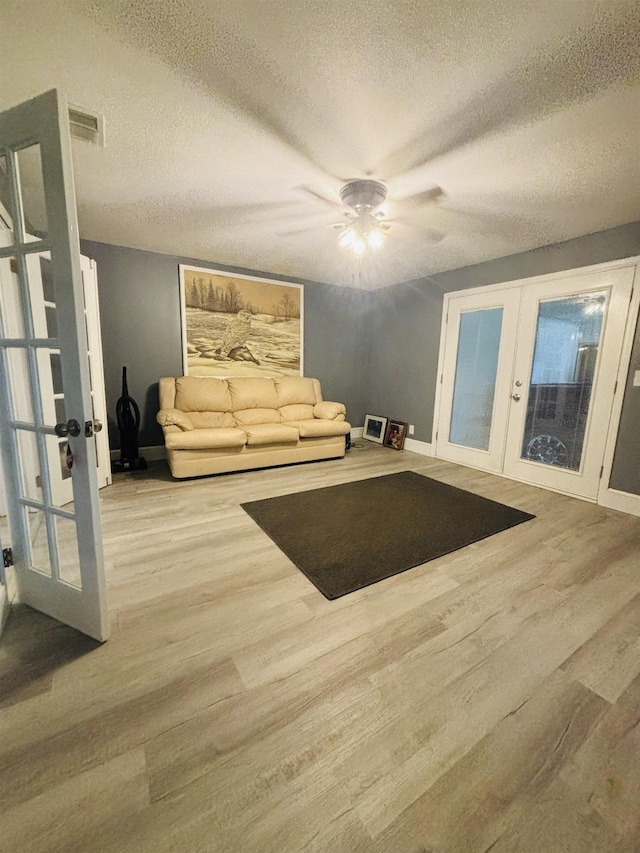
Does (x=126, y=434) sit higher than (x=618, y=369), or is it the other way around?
(x=618, y=369)

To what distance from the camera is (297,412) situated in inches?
178

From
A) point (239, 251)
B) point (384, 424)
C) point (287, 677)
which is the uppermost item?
point (239, 251)

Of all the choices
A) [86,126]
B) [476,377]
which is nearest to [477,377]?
[476,377]

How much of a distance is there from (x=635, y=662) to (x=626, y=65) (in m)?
2.41

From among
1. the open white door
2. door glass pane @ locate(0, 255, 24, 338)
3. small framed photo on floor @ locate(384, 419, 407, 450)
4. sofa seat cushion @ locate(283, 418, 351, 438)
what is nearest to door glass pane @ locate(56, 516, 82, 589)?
the open white door

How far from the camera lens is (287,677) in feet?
4.15

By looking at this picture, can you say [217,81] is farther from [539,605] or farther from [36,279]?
[539,605]

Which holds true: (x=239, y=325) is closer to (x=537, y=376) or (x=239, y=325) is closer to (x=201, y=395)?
(x=201, y=395)

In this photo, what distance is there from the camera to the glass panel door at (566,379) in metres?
2.89

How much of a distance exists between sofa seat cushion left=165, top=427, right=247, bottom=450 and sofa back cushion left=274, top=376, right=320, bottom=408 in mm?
1097

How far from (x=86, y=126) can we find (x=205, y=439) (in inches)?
91.5

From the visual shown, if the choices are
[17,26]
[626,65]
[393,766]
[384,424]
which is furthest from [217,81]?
[384,424]

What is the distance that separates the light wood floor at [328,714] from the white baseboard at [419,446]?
2523 mm

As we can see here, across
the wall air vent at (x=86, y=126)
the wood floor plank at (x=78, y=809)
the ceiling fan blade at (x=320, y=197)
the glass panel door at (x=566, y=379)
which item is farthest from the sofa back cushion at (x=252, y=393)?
the wood floor plank at (x=78, y=809)
